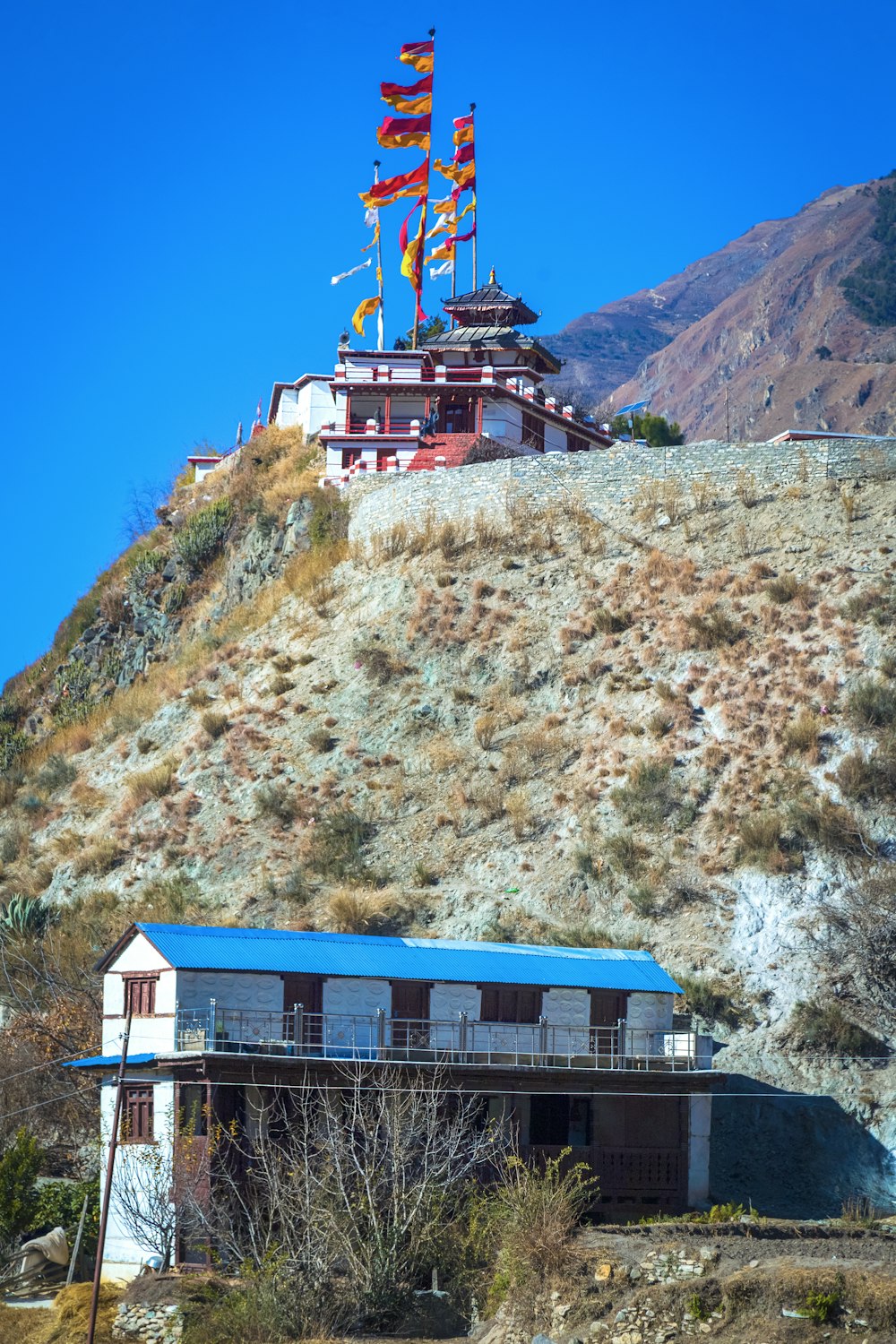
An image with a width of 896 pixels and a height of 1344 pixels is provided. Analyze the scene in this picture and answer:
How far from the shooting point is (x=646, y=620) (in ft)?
169

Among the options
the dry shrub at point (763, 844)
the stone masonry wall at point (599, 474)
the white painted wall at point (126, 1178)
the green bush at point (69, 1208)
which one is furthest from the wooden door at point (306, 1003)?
the stone masonry wall at point (599, 474)

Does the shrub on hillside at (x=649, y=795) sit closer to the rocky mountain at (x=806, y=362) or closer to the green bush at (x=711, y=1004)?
the green bush at (x=711, y=1004)

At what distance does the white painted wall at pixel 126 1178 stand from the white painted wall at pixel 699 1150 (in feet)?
33.0

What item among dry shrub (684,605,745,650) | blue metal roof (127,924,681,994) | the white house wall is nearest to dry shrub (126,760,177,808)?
dry shrub (684,605,745,650)

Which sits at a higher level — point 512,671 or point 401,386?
point 401,386

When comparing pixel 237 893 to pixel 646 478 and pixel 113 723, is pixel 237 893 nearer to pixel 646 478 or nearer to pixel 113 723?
pixel 113 723

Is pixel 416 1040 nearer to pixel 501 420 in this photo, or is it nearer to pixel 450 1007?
pixel 450 1007

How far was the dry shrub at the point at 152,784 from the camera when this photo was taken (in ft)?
169

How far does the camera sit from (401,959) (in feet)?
110

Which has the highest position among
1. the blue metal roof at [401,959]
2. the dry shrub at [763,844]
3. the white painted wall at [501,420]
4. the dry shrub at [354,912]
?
the white painted wall at [501,420]

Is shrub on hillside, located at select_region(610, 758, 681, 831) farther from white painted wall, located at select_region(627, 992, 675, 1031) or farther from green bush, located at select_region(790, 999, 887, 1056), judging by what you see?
white painted wall, located at select_region(627, 992, 675, 1031)

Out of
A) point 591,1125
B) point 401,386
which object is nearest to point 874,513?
point 401,386

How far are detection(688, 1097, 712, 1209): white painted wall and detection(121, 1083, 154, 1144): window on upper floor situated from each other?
10.3 metres

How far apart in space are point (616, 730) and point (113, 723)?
19138mm
